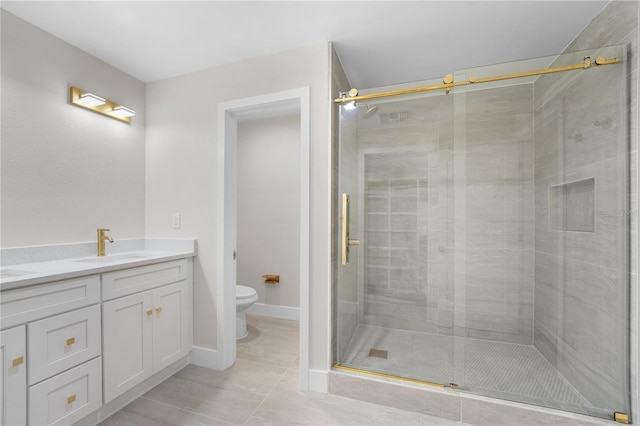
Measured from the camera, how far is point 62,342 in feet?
4.47

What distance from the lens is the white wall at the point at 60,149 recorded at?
5.39 feet

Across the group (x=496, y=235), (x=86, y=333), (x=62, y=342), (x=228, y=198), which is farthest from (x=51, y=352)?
(x=496, y=235)

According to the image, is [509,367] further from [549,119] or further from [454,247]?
[549,119]

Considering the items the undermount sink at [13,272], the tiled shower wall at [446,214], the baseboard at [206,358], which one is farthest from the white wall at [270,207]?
the undermount sink at [13,272]

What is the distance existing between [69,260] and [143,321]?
684mm

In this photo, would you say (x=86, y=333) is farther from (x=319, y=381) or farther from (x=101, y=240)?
(x=319, y=381)

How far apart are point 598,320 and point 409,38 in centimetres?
212

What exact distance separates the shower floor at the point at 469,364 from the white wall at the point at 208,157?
17.3 inches

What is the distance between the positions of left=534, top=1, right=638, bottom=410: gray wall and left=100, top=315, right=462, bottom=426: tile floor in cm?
87

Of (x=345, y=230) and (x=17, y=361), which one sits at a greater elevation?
(x=345, y=230)

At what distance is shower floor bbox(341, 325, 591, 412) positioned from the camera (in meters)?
1.56

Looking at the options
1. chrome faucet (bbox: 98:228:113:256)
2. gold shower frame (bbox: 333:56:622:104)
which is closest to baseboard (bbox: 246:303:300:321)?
chrome faucet (bbox: 98:228:113:256)

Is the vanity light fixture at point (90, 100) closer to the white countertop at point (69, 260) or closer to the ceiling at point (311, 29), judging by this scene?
the ceiling at point (311, 29)

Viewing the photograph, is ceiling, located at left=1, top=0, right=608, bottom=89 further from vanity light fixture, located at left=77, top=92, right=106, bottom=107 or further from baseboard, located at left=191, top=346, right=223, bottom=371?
baseboard, located at left=191, top=346, right=223, bottom=371
